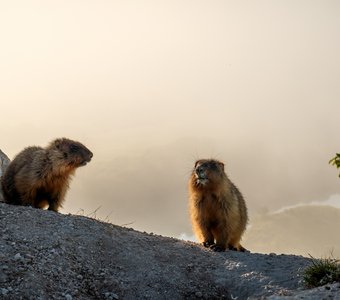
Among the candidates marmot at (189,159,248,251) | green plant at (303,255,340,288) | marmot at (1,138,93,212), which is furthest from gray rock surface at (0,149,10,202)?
green plant at (303,255,340,288)

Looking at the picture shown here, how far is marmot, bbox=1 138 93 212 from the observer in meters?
14.2

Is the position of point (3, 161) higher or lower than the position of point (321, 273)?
higher

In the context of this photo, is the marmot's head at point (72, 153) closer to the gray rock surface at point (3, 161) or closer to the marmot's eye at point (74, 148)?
the marmot's eye at point (74, 148)

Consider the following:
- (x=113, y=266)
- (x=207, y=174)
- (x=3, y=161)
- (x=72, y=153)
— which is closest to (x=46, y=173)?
(x=72, y=153)

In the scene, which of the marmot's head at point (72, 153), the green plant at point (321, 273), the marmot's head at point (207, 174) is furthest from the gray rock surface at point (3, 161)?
the green plant at point (321, 273)

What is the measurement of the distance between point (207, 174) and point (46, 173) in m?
3.87

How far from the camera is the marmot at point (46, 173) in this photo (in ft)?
46.5

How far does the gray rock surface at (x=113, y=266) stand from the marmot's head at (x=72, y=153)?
1908 mm

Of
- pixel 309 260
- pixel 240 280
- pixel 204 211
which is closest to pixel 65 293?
pixel 240 280

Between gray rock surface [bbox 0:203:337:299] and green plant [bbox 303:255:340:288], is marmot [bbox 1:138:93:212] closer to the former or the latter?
gray rock surface [bbox 0:203:337:299]

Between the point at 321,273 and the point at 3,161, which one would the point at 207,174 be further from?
the point at 3,161

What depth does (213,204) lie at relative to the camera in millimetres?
13305

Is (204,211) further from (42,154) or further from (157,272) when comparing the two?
(42,154)

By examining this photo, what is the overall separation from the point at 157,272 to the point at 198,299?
98 centimetres
